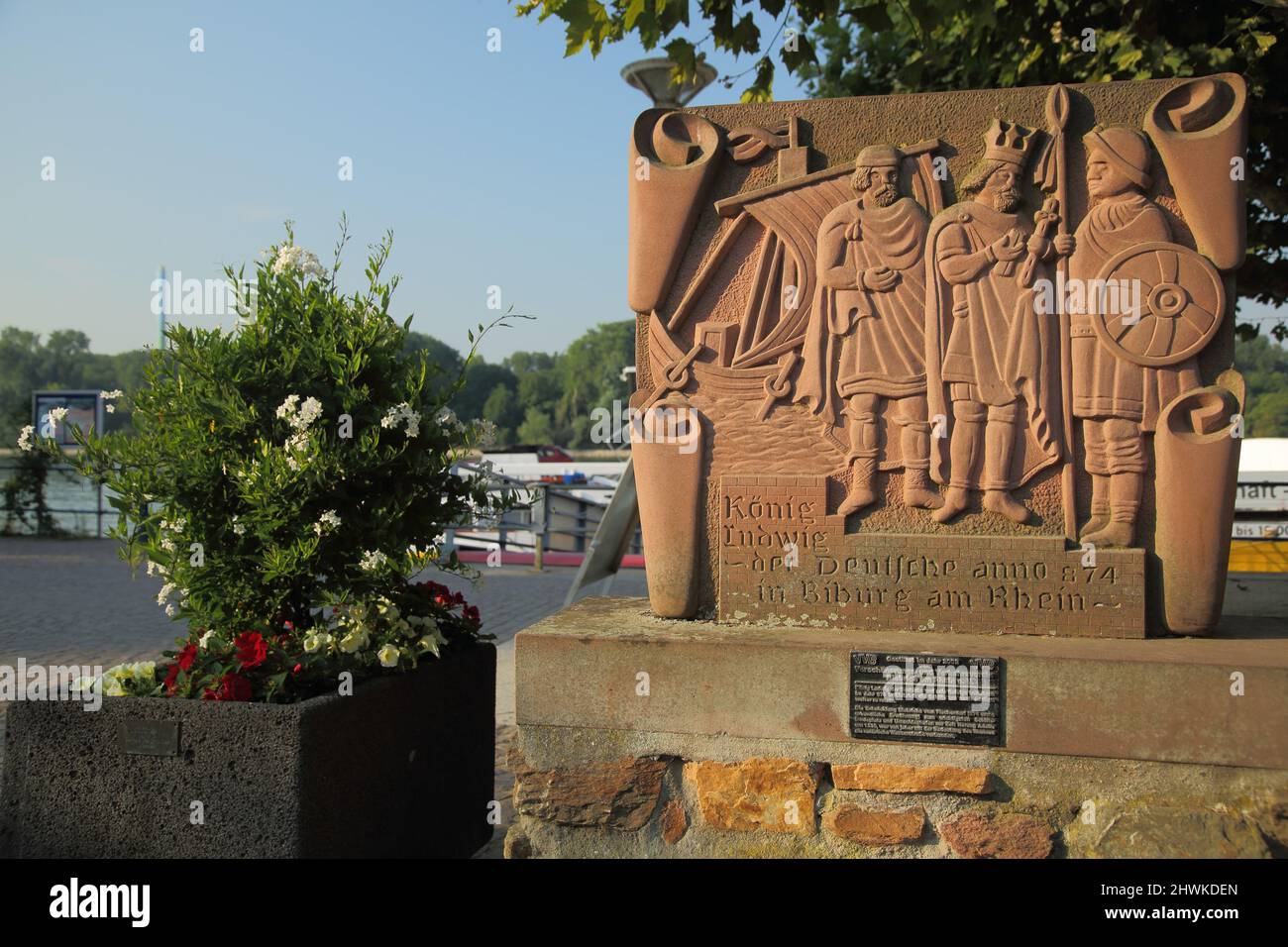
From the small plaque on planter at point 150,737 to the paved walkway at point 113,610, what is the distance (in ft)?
4.30

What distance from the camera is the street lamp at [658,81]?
832 cm

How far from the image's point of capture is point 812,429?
3.93 metres

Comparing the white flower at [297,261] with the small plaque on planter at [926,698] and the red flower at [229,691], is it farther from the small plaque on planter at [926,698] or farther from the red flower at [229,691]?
the small plaque on planter at [926,698]

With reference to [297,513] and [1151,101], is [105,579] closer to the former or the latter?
[297,513]

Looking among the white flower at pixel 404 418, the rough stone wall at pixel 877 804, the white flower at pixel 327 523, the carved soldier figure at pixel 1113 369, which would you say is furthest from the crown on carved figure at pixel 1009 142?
the white flower at pixel 327 523

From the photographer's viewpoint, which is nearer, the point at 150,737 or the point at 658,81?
the point at 150,737

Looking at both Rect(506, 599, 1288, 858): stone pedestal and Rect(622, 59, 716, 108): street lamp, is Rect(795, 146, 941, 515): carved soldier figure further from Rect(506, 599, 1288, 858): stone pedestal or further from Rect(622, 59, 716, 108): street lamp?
Rect(622, 59, 716, 108): street lamp

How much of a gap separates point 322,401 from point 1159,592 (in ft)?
10.2

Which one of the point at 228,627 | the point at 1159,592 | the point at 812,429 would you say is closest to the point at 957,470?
the point at 812,429

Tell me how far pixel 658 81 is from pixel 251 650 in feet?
21.2

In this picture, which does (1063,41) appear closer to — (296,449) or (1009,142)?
(1009,142)

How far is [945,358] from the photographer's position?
150 inches

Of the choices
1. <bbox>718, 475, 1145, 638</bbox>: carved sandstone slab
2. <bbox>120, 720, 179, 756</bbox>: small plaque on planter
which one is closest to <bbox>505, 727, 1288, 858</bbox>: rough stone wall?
<bbox>718, 475, 1145, 638</bbox>: carved sandstone slab

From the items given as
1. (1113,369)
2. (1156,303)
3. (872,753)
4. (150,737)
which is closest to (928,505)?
(1113,369)
